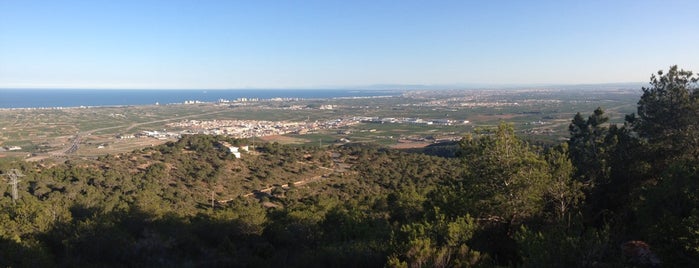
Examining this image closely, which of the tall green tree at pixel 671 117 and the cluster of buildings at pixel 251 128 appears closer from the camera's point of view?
the tall green tree at pixel 671 117

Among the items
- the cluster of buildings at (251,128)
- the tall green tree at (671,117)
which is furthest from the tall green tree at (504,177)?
the cluster of buildings at (251,128)

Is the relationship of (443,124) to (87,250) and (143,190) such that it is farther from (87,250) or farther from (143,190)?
(87,250)

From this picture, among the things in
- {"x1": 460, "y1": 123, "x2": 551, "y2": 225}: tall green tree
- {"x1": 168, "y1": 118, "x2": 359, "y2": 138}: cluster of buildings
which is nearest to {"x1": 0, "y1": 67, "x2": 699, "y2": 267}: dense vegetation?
{"x1": 460, "y1": 123, "x2": 551, "y2": 225}: tall green tree

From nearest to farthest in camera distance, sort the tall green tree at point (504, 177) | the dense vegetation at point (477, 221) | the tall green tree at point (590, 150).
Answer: the dense vegetation at point (477, 221) < the tall green tree at point (504, 177) < the tall green tree at point (590, 150)

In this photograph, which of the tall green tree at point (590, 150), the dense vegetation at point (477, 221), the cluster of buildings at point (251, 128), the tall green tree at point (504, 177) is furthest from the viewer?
the cluster of buildings at point (251, 128)

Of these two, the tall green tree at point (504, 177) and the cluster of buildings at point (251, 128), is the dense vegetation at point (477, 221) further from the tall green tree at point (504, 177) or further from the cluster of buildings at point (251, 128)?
the cluster of buildings at point (251, 128)

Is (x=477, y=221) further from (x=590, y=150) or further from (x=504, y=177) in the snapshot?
(x=590, y=150)

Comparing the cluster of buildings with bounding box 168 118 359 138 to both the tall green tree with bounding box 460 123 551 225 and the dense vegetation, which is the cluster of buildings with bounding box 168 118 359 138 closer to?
the dense vegetation

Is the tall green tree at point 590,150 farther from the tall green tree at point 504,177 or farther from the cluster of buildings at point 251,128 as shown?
the cluster of buildings at point 251,128

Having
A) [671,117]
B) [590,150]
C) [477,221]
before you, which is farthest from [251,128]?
[477,221]

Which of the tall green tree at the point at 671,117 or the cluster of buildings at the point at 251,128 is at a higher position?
the tall green tree at the point at 671,117

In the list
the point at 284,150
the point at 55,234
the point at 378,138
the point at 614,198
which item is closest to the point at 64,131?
the point at 378,138
